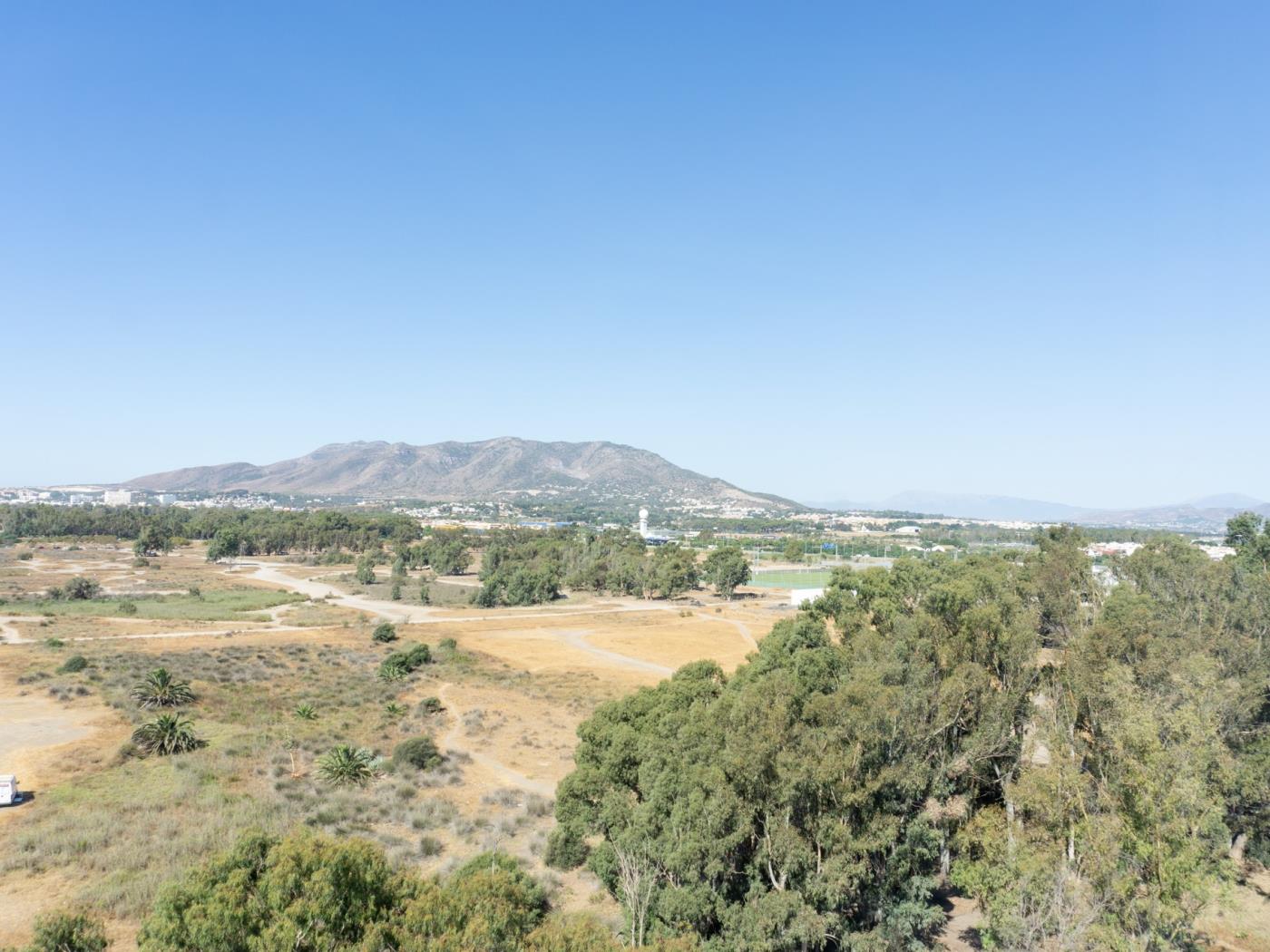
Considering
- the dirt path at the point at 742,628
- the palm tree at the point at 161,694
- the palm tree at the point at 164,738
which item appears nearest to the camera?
the palm tree at the point at 164,738

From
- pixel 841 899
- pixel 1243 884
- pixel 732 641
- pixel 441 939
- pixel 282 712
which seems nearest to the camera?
pixel 441 939

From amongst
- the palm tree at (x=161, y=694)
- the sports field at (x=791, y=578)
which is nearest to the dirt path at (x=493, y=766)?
the palm tree at (x=161, y=694)

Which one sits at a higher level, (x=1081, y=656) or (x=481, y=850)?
(x=1081, y=656)

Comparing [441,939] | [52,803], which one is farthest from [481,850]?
[52,803]

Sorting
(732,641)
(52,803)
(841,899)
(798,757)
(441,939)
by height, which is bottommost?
(732,641)

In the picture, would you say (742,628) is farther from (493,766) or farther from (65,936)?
(65,936)

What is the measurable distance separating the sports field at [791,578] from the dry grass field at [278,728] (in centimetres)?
3980

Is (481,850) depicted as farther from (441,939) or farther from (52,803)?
(52,803)

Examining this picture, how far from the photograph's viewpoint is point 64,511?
171125mm

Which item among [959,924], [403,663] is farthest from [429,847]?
[403,663]

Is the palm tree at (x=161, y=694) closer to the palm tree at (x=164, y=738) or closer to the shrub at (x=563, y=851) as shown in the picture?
the palm tree at (x=164, y=738)

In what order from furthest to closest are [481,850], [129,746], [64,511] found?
[64,511] < [129,746] < [481,850]

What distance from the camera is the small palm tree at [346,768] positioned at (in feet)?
85.6

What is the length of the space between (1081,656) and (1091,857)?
10145 mm
